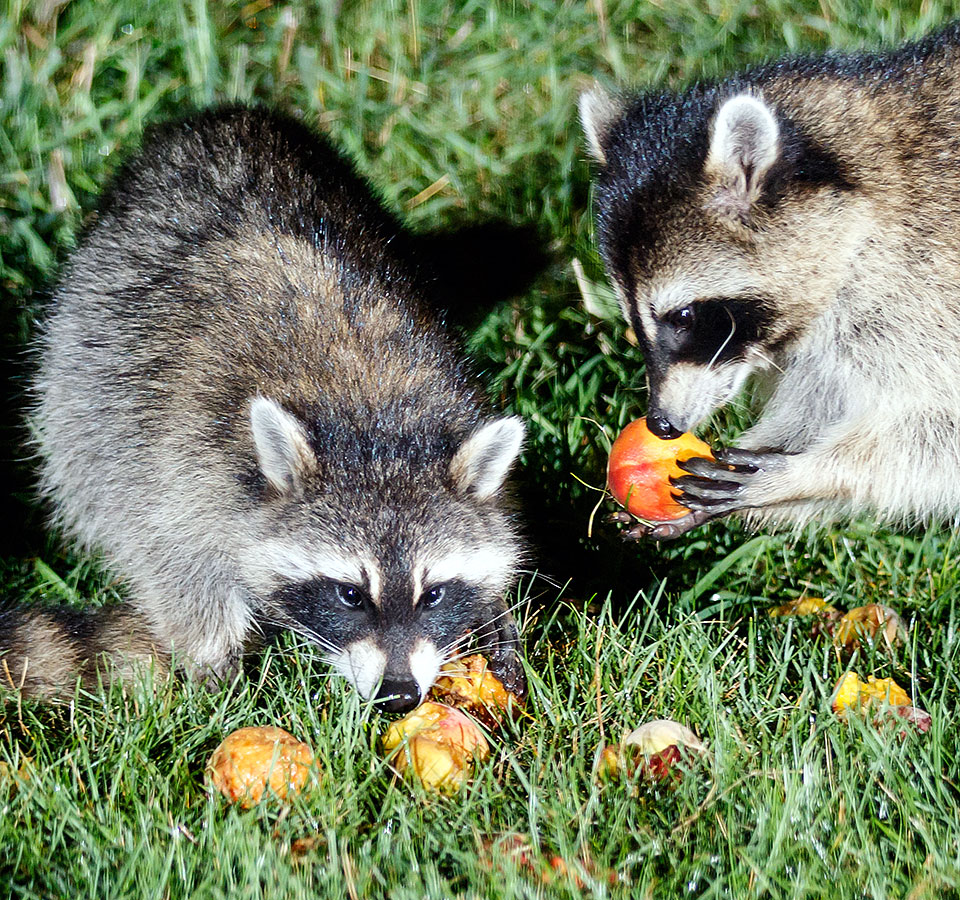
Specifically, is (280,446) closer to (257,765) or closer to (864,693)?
(257,765)

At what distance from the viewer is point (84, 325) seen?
421cm

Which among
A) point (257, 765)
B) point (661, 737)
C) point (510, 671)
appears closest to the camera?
point (257, 765)

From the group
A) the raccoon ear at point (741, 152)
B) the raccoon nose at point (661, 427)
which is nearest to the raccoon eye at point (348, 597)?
the raccoon nose at point (661, 427)

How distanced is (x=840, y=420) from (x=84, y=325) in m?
2.48

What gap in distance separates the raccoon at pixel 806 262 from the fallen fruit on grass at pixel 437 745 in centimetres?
99

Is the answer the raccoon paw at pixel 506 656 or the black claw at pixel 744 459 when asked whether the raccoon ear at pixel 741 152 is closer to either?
the black claw at pixel 744 459

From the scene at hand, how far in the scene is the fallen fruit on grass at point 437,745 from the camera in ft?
9.61

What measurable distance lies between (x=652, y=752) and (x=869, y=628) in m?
1.13

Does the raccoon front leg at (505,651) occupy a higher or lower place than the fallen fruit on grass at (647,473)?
lower

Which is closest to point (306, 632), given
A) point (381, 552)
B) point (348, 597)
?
point (348, 597)

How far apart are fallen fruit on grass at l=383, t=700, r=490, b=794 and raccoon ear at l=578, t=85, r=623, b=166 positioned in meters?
1.82

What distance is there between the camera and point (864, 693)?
10.7 ft

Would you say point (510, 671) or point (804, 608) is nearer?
point (510, 671)

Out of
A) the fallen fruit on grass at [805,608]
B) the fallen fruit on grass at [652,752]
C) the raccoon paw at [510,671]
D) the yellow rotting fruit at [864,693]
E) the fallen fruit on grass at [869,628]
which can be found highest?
the fallen fruit on grass at [652,752]
